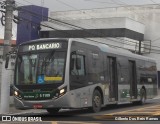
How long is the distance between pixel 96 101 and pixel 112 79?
2.77 m

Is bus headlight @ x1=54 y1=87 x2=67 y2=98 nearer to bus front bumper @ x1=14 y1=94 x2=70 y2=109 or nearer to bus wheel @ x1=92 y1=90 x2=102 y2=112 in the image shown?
bus front bumper @ x1=14 y1=94 x2=70 y2=109

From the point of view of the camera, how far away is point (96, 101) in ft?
63.8

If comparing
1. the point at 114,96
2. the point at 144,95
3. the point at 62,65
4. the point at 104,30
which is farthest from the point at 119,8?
the point at 62,65

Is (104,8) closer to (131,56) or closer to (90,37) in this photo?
(90,37)

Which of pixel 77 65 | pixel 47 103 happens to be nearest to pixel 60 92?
pixel 47 103

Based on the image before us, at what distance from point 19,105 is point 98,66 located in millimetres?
4443

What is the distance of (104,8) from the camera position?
69.4 meters

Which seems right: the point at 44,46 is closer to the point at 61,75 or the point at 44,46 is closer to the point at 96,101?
the point at 61,75

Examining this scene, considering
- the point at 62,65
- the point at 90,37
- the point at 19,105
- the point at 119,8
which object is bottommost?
the point at 19,105

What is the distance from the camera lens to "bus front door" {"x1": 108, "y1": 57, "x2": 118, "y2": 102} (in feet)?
70.6

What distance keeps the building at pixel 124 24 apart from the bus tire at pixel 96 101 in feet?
123

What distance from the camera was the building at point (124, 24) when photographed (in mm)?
58406

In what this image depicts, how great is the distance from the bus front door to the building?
34985 millimetres

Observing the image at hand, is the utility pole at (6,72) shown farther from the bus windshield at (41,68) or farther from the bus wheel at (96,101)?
the bus wheel at (96,101)
